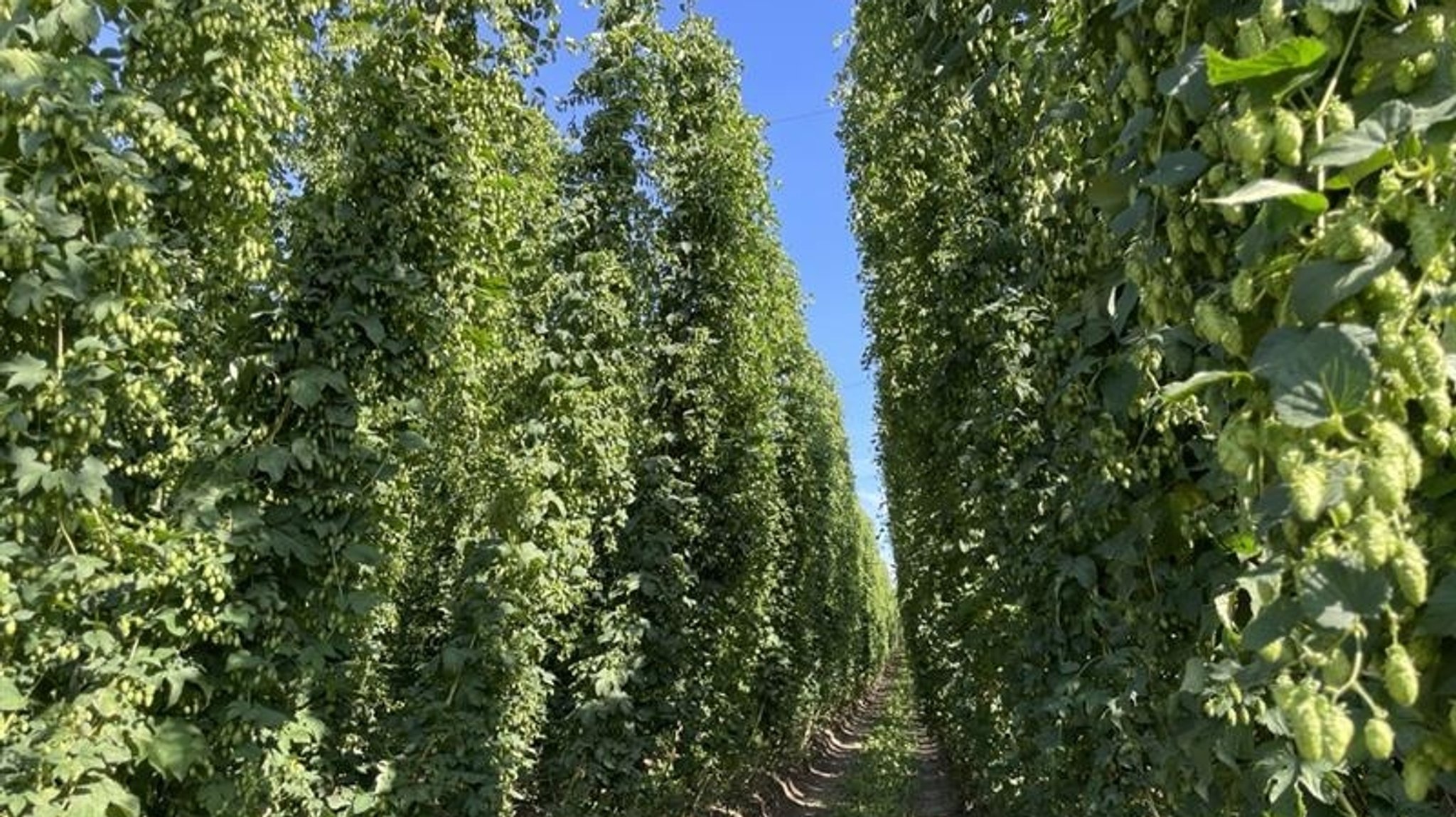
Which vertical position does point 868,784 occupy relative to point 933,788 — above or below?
below

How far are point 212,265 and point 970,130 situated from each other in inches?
108

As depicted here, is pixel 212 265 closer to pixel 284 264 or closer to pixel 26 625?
pixel 284 264

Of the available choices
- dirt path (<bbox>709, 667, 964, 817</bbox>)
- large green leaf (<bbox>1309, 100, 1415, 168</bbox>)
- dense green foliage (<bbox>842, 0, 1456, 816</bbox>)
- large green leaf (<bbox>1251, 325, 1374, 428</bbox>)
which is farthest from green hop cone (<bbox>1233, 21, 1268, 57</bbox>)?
dirt path (<bbox>709, 667, 964, 817</bbox>)

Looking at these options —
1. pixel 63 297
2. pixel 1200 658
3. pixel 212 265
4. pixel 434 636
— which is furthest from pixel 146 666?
pixel 434 636

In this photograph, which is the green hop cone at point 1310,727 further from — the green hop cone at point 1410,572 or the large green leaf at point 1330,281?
the large green leaf at point 1330,281

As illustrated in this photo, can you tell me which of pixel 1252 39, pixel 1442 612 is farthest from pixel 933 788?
pixel 1252 39

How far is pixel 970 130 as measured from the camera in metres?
3.96

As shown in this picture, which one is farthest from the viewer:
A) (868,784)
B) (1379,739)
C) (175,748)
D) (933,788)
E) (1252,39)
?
(933,788)

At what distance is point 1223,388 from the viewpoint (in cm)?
127

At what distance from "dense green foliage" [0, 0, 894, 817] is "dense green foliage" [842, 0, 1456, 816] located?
1.91m

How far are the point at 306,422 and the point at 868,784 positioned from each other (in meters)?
9.93

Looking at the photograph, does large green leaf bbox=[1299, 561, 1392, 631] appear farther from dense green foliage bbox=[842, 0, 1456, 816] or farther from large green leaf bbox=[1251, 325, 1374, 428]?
large green leaf bbox=[1251, 325, 1374, 428]

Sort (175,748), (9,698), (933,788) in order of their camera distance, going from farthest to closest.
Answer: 1. (933,788)
2. (175,748)
3. (9,698)

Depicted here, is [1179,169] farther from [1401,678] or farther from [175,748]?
[175,748]
